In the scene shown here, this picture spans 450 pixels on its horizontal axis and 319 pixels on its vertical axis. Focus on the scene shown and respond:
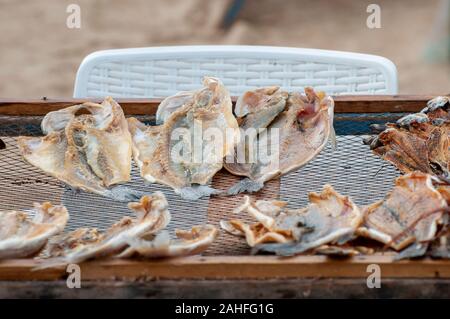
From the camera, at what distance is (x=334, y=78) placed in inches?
126

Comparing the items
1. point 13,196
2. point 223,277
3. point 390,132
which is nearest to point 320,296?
point 223,277

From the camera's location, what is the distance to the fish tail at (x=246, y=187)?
86.6 inches

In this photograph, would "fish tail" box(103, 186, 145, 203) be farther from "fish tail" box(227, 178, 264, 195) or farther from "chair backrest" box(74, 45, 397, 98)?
"chair backrest" box(74, 45, 397, 98)

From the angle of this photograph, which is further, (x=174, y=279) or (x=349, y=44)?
(x=349, y=44)

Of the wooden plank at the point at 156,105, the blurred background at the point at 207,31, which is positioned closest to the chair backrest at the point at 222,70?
the wooden plank at the point at 156,105

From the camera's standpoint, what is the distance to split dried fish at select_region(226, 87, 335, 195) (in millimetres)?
2271

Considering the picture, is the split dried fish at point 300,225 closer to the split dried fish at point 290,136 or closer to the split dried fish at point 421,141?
the split dried fish at point 290,136

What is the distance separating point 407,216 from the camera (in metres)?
1.85

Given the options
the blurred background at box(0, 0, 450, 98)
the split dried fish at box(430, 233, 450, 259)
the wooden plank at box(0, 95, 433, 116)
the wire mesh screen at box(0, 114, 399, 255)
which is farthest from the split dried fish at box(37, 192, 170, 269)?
the blurred background at box(0, 0, 450, 98)

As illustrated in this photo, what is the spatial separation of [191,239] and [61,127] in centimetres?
77

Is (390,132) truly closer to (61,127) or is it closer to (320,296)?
(320,296)

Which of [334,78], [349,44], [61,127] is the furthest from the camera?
[349,44]

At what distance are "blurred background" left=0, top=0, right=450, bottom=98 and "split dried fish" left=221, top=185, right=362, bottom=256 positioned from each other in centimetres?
410

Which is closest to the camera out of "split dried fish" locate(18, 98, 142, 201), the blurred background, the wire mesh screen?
the wire mesh screen
